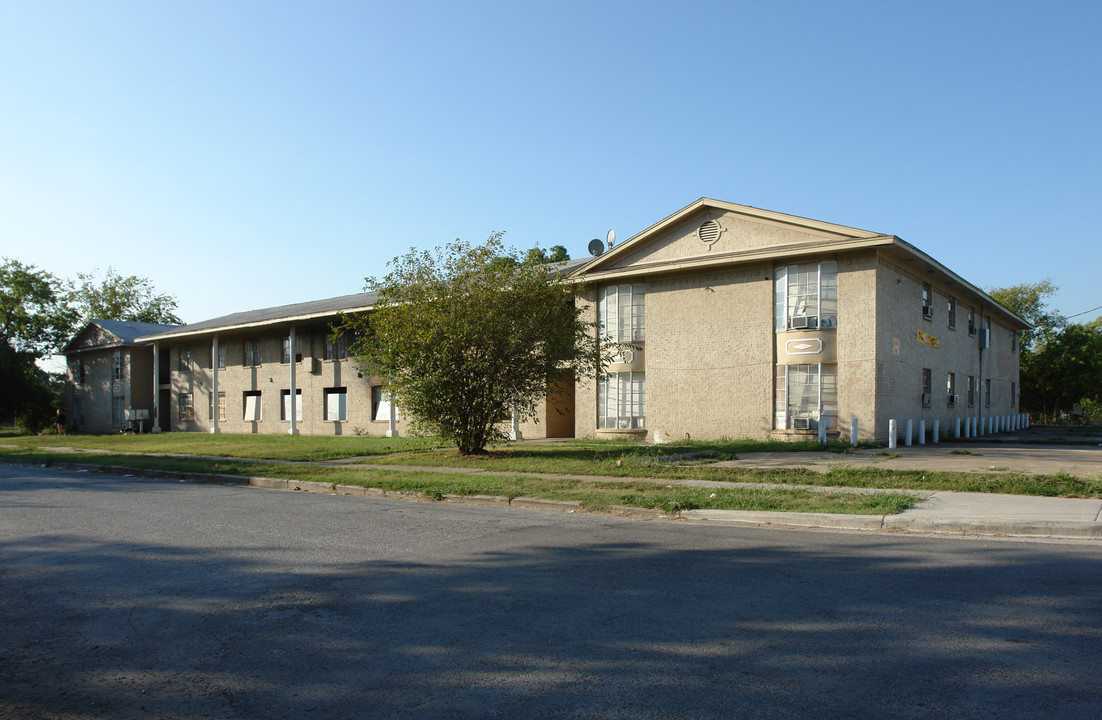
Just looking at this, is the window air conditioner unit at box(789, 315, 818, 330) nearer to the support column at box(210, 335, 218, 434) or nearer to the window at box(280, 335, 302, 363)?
the window at box(280, 335, 302, 363)

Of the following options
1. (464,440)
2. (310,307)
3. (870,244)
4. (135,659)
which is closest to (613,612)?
(135,659)

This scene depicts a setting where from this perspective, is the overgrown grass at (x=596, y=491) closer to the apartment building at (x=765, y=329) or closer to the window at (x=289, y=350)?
the apartment building at (x=765, y=329)

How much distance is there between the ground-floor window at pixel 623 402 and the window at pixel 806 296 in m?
5.19

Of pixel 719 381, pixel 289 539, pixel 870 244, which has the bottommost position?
pixel 289 539

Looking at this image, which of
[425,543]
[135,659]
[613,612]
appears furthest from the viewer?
[425,543]

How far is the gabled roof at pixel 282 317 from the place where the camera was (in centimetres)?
3384

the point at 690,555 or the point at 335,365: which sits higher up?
the point at 335,365

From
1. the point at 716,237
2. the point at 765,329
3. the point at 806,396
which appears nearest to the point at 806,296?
the point at 765,329

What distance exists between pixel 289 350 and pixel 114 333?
628 inches

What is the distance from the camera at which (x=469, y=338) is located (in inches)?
688

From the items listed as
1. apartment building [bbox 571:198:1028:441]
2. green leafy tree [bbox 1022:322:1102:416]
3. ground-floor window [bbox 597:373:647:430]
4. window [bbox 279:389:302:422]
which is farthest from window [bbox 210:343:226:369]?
green leafy tree [bbox 1022:322:1102:416]

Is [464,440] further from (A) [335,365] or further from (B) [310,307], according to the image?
(B) [310,307]

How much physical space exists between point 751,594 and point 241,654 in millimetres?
3642

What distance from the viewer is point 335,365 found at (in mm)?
35344
